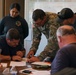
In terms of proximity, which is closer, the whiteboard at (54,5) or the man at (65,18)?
the man at (65,18)

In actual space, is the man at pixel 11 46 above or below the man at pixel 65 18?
below

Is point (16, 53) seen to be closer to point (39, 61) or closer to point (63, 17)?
point (39, 61)

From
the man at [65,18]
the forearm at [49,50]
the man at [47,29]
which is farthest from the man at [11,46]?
the man at [65,18]

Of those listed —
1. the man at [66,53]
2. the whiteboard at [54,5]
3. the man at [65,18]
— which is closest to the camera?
the man at [66,53]

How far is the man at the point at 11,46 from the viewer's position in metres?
2.96

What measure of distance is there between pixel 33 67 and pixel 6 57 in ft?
2.02

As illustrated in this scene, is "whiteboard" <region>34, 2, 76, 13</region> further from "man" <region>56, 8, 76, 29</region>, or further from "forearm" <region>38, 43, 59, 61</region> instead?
"forearm" <region>38, 43, 59, 61</region>

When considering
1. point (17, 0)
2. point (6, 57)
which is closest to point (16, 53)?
point (6, 57)

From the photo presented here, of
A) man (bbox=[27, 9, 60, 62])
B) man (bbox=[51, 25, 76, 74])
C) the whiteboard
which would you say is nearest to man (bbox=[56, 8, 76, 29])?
man (bbox=[27, 9, 60, 62])

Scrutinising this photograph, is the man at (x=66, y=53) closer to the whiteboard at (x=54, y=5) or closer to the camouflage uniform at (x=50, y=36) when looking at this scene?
the camouflage uniform at (x=50, y=36)

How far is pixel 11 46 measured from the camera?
10.3 feet

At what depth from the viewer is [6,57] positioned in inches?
121

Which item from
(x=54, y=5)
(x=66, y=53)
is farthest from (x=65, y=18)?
(x=54, y=5)

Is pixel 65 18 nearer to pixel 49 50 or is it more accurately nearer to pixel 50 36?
pixel 50 36
